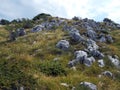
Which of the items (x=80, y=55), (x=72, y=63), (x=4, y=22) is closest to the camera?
(x=72, y=63)

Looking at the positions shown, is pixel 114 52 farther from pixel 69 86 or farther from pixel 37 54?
pixel 69 86

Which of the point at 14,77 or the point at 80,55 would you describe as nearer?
the point at 14,77

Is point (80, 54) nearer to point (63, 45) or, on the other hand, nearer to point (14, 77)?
point (63, 45)

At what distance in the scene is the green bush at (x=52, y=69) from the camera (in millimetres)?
22663

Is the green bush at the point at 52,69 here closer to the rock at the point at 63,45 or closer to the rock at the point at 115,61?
the rock at the point at 115,61

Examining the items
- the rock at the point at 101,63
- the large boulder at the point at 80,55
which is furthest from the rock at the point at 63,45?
the rock at the point at 101,63

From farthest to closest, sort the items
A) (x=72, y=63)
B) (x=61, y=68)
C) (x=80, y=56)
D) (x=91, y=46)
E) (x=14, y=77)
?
1. (x=91, y=46)
2. (x=80, y=56)
3. (x=72, y=63)
4. (x=61, y=68)
5. (x=14, y=77)

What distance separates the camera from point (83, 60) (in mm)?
27906

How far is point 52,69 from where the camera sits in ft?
76.1

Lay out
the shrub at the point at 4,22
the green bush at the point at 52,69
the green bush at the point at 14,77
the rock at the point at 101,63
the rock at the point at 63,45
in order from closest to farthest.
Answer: the green bush at the point at 14,77
the green bush at the point at 52,69
the rock at the point at 101,63
the rock at the point at 63,45
the shrub at the point at 4,22

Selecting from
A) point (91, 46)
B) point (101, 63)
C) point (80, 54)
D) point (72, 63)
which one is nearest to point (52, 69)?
point (72, 63)

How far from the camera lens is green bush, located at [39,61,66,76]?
22.7 m

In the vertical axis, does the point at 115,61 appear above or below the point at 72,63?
below

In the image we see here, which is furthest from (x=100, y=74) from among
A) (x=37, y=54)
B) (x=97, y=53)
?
(x=37, y=54)
